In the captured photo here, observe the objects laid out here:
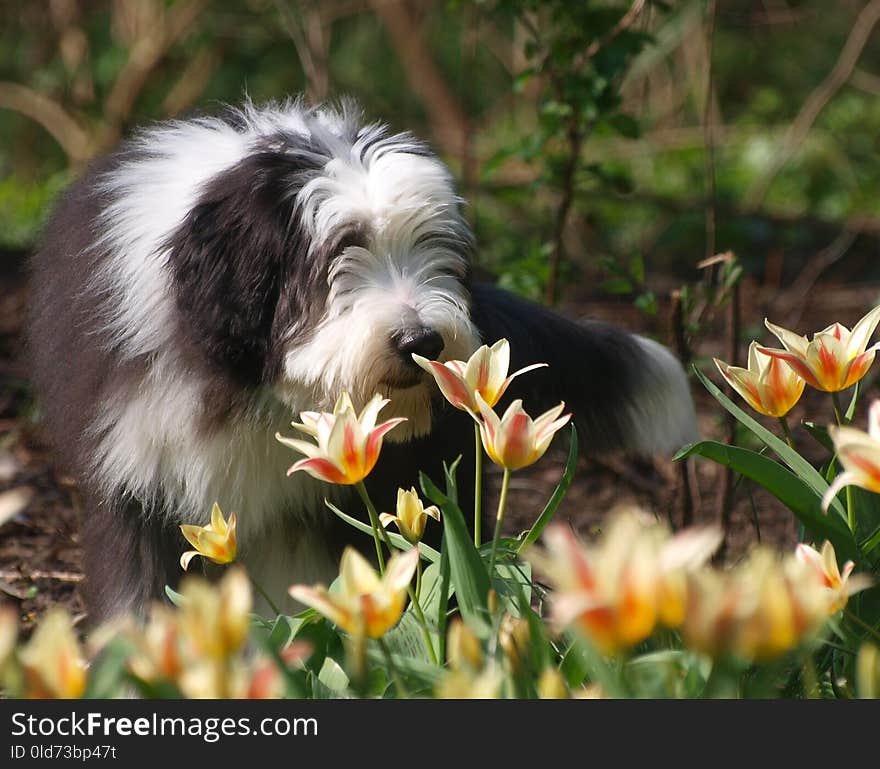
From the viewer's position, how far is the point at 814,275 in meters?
5.59

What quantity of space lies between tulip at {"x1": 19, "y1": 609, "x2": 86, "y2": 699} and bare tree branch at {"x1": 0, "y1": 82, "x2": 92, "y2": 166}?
6.96 meters

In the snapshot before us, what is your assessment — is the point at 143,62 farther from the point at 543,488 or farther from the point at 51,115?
the point at 543,488

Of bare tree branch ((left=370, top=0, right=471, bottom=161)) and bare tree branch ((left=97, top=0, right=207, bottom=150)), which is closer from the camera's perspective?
bare tree branch ((left=97, top=0, right=207, bottom=150))

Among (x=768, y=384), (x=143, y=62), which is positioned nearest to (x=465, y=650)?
(x=768, y=384)

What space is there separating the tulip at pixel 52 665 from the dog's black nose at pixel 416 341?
106 cm

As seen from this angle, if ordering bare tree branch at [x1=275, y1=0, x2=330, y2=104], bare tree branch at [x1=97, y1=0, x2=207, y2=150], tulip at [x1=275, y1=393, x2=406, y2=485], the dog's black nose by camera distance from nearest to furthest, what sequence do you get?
tulip at [x1=275, y1=393, x2=406, y2=485] → the dog's black nose → bare tree branch at [x1=275, y1=0, x2=330, y2=104] → bare tree branch at [x1=97, y1=0, x2=207, y2=150]

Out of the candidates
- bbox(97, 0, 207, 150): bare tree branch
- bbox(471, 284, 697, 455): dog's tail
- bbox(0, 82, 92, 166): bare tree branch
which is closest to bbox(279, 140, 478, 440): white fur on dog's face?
bbox(471, 284, 697, 455): dog's tail

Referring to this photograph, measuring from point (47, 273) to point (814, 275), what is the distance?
3.76 metres

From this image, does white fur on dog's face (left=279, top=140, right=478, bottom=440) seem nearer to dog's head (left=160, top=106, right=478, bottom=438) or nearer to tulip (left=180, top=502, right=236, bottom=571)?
dog's head (left=160, top=106, right=478, bottom=438)

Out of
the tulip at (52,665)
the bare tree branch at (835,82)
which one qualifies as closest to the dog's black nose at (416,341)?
the tulip at (52,665)

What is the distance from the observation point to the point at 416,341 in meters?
2.24

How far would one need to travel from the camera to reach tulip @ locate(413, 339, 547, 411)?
1.79 m
